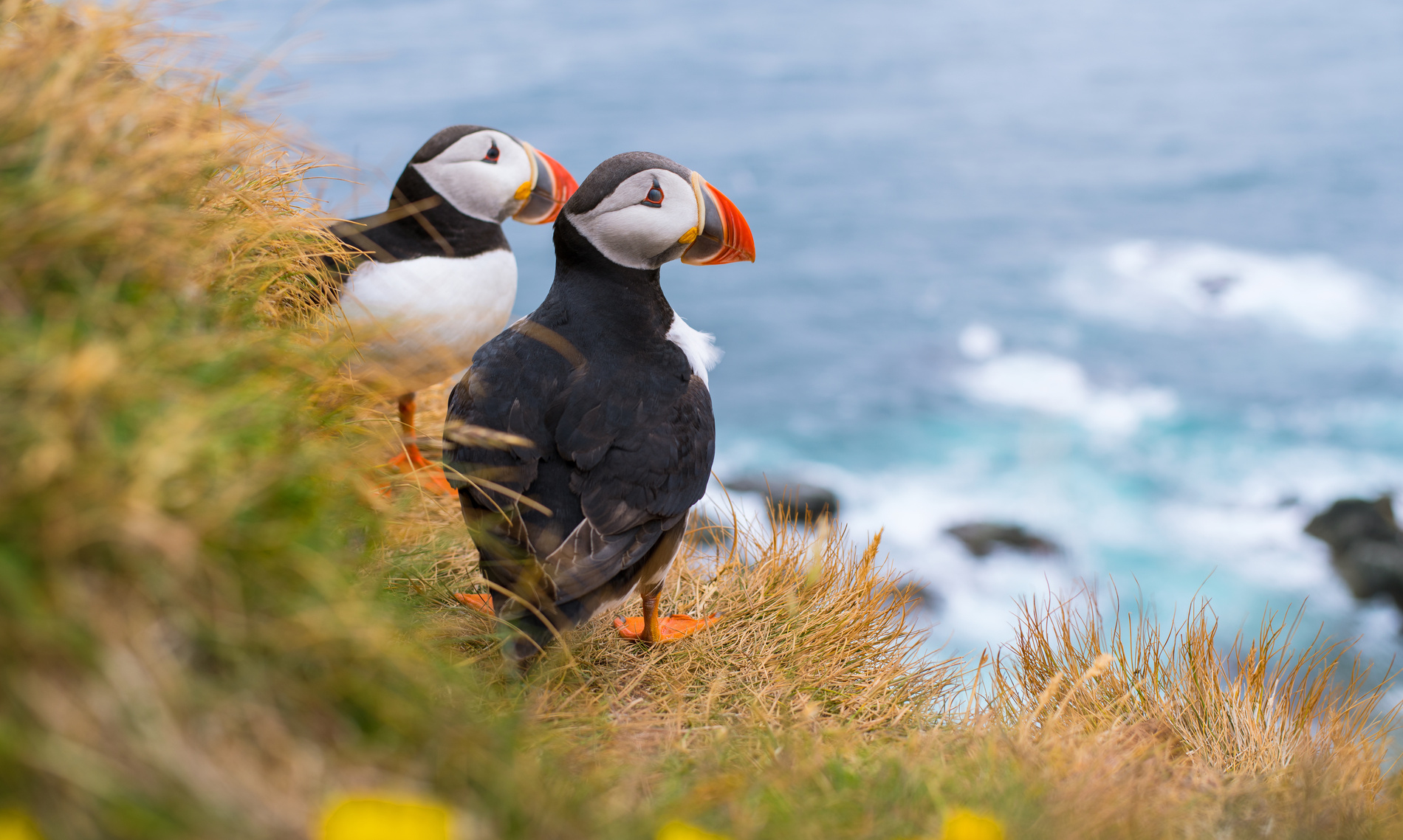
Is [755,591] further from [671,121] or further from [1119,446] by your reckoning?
[671,121]

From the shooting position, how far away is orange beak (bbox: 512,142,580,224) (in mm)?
4402

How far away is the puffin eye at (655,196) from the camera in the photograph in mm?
3207

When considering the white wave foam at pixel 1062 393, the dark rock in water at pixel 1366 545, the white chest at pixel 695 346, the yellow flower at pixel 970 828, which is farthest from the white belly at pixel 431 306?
the white wave foam at pixel 1062 393

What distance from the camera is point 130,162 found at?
1.87 m

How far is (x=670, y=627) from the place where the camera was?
134 inches

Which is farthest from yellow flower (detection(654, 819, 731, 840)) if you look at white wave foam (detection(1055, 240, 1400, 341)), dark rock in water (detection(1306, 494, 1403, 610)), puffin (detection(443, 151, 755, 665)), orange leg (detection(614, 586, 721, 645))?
white wave foam (detection(1055, 240, 1400, 341))

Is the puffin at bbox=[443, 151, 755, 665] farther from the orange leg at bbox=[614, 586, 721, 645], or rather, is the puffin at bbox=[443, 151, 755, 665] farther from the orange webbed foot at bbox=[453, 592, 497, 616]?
the orange webbed foot at bbox=[453, 592, 497, 616]

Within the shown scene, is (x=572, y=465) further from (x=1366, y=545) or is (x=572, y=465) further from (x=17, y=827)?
(x=1366, y=545)

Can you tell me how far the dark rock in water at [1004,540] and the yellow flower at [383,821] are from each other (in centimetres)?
1267

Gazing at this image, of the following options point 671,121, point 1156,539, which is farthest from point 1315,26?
point 1156,539

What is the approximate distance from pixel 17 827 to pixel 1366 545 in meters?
14.2

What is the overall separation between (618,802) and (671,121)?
36.1m

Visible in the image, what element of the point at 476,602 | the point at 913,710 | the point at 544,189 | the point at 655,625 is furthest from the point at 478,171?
the point at 913,710

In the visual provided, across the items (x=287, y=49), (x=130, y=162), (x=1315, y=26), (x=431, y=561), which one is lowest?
(x=431, y=561)
